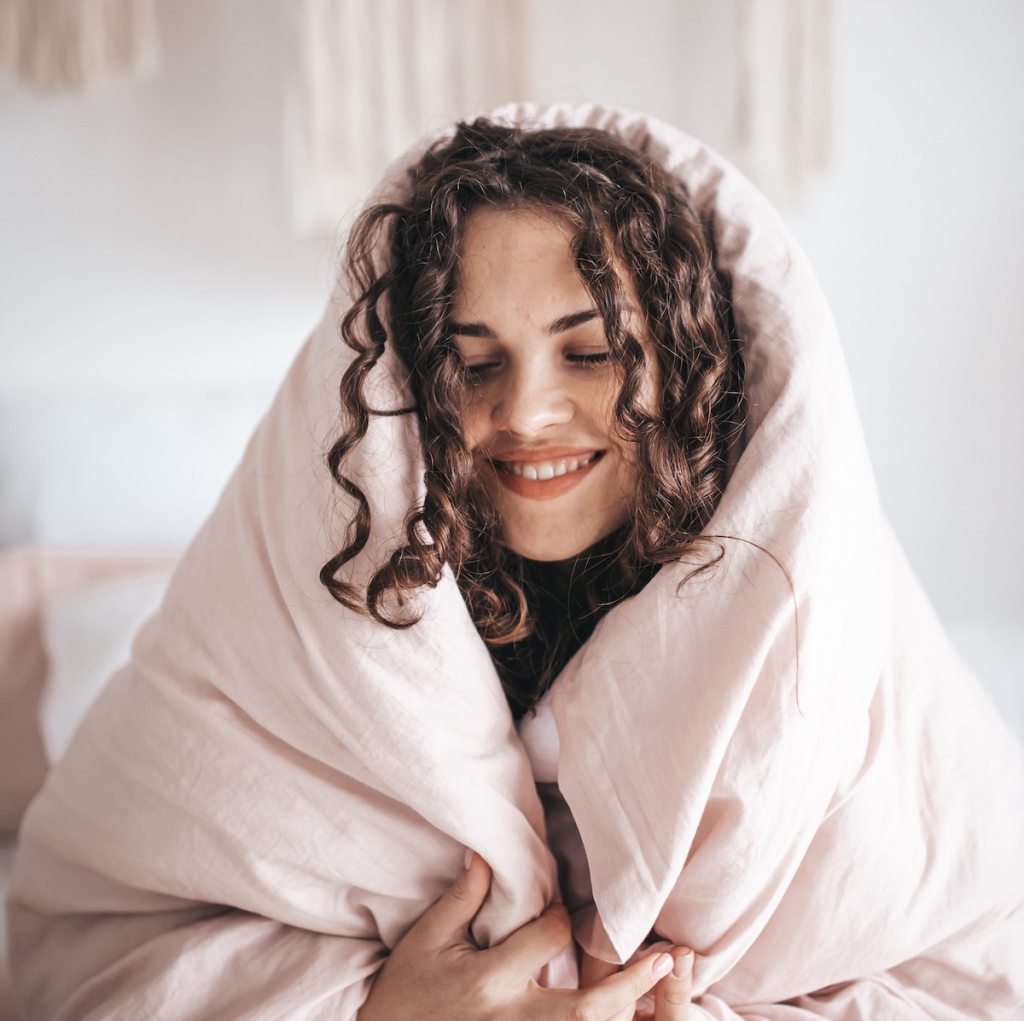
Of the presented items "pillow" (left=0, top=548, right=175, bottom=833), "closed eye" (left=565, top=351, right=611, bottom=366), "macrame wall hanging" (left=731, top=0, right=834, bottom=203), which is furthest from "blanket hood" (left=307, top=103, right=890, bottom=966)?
"pillow" (left=0, top=548, right=175, bottom=833)

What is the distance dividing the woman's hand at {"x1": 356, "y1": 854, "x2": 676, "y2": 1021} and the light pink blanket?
0.07 feet

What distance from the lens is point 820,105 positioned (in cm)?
130

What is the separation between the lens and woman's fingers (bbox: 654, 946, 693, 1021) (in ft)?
2.47

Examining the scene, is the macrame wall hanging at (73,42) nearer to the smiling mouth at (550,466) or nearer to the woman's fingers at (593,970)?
the smiling mouth at (550,466)

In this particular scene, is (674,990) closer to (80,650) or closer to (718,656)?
(718,656)

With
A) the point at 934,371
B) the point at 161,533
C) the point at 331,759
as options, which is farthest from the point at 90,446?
the point at 934,371

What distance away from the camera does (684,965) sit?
2.54ft

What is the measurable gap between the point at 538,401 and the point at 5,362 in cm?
114

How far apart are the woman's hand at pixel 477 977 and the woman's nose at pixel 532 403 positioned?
36 cm

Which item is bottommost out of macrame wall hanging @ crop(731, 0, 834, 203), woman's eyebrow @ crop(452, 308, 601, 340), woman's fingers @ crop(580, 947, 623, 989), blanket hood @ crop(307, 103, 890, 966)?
woman's fingers @ crop(580, 947, 623, 989)

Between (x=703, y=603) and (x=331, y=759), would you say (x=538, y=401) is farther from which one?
(x=331, y=759)

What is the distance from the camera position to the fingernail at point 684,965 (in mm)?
769

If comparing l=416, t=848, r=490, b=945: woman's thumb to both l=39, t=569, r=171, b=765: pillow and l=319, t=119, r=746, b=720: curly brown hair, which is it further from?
l=39, t=569, r=171, b=765: pillow

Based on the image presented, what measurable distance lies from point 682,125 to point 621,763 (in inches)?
41.4
